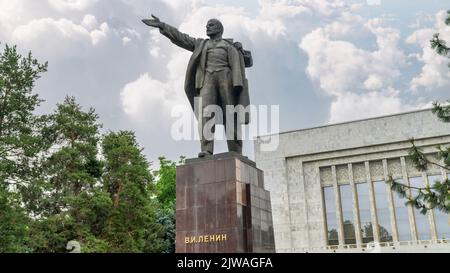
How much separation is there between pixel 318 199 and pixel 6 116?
2247 cm

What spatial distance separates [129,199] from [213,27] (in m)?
17.1

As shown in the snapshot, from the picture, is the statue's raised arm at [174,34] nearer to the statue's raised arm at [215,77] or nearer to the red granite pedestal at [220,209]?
the statue's raised arm at [215,77]

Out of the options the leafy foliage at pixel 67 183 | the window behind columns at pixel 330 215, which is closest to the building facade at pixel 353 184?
the window behind columns at pixel 330 215

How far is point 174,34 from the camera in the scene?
827cm

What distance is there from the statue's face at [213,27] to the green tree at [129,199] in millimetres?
→ 16273

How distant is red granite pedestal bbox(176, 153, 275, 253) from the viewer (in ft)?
22.8

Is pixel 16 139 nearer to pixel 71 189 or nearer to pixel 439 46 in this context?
pixel 71 189

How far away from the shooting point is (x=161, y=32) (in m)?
8.16

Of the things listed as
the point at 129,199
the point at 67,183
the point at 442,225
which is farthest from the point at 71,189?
the point at 442,225

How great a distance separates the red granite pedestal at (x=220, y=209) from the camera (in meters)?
6.94

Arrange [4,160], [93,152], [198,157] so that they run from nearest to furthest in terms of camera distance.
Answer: [198,157] → [4,160] → [93,152]

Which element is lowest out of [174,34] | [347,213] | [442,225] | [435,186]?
[435,186]
